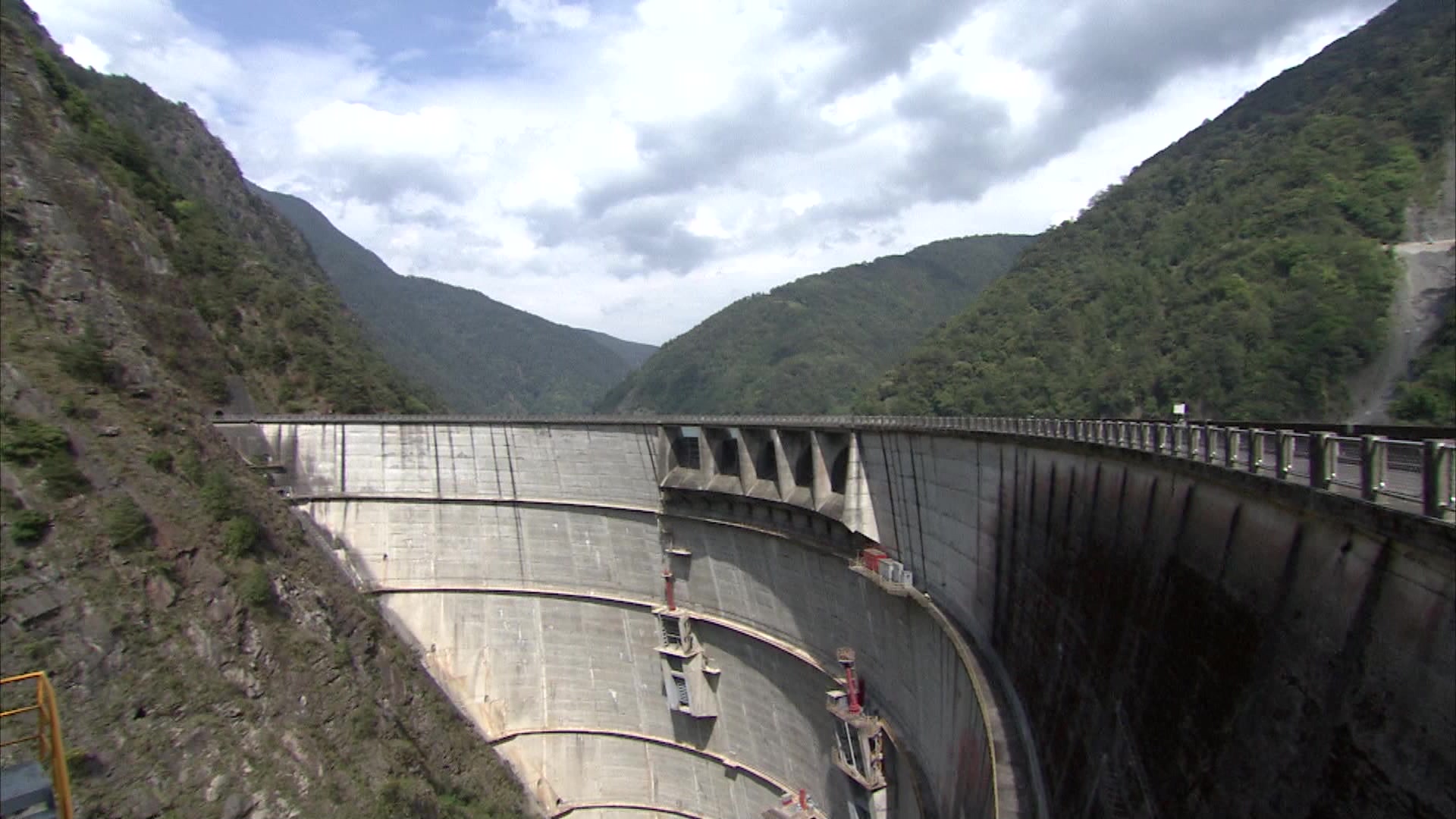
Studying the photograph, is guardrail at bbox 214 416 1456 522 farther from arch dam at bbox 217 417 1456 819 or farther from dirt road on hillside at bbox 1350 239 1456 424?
dirt road on hillside at bbox 1350 239 1456 424

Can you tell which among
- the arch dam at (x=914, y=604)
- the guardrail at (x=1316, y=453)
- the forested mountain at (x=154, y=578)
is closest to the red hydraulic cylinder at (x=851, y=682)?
the arch dam at (x=914, y=604)

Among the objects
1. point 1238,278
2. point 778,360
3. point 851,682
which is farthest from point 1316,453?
point 778,360

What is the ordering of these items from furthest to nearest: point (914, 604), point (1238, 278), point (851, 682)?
point (1238, 278)
point (851, 682)
point (914, 604)

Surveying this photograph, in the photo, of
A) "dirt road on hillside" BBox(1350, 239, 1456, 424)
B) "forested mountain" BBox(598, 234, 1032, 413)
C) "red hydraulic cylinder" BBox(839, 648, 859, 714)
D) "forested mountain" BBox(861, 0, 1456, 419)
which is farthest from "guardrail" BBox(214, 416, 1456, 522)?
"forested mountain" BBox(598, 234, 1032, 413)

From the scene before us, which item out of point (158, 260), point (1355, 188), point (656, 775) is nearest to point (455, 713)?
point (656, 775)

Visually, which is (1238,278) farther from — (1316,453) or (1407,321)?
(1316,453)

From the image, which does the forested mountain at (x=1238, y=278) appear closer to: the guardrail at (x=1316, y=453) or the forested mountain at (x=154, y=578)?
the guardrail at (x=1316, y=453)

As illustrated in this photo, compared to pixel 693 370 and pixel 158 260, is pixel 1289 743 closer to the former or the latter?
pixel 158 260
